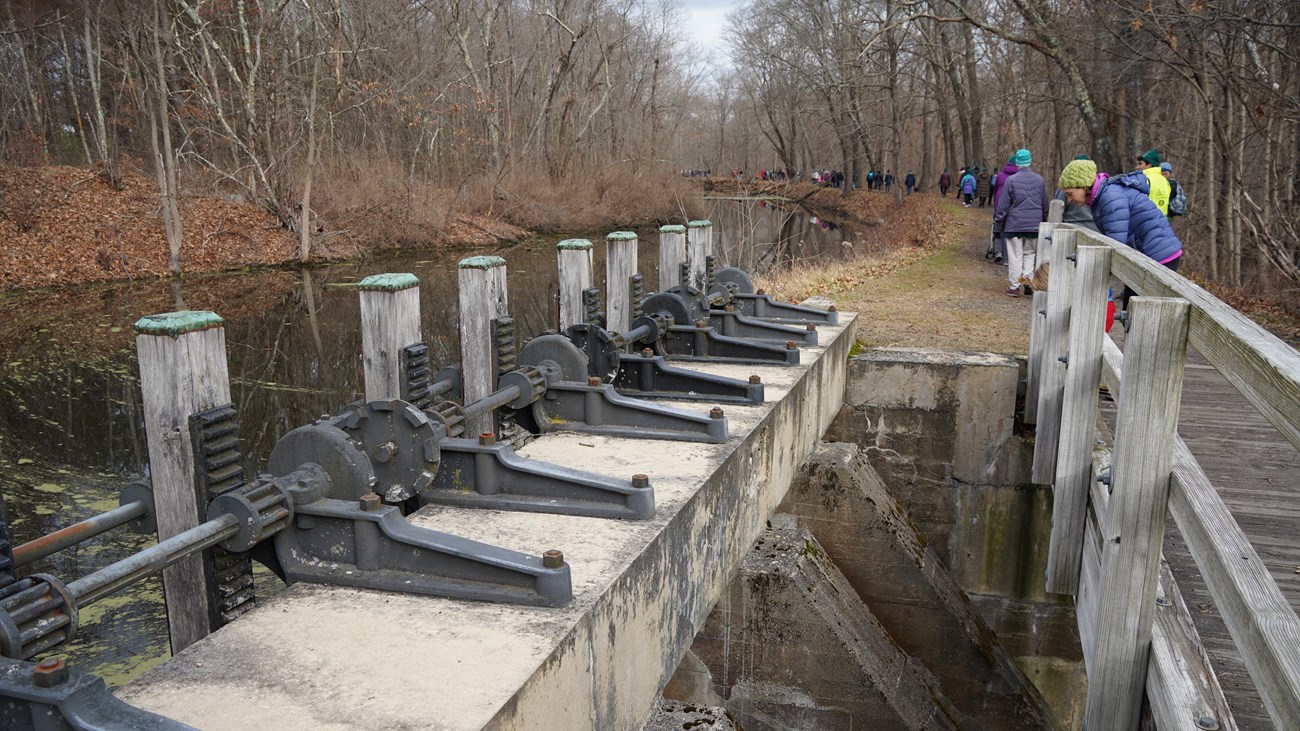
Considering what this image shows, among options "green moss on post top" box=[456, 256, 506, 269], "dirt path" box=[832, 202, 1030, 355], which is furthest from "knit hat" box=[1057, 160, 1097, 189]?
"green moss on post top" box=[456, 256, 506, 269]

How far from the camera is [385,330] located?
457cm

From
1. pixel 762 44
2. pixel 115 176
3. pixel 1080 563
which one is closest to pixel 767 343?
pixel 1080 563

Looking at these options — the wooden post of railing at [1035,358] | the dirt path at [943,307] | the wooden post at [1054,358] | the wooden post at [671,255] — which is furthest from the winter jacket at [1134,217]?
the wooden post at [671,255]

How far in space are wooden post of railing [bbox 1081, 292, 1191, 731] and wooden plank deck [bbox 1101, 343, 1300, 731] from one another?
316 millimetres

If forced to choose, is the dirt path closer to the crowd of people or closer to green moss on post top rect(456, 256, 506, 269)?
the crowd of people

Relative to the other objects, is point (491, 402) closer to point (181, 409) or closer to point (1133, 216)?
point (181, 409)

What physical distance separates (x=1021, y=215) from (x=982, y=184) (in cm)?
2320

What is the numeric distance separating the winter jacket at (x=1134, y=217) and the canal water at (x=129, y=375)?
4.35 metres

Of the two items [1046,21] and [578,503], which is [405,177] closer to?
[1046,21]

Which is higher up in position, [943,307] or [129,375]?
[943,307]

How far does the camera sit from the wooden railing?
7.14ft

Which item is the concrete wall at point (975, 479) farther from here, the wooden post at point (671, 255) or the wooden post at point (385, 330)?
the wooden post at point (385, 330)

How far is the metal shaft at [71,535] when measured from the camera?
323 centimetres

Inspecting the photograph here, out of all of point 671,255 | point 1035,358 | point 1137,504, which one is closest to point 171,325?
point 1137,504
